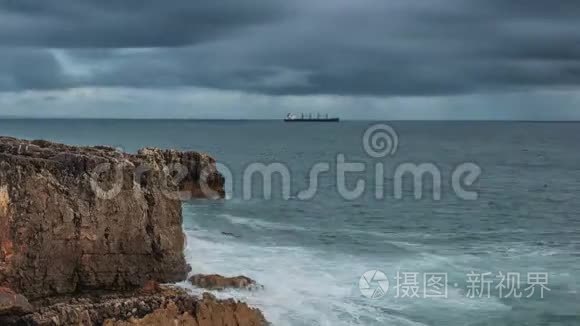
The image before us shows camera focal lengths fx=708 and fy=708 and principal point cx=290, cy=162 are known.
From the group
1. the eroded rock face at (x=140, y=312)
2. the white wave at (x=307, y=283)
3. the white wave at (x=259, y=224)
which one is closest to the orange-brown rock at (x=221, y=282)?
the white wave at (x=307, y=283)

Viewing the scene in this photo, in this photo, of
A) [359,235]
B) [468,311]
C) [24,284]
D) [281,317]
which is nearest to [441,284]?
[468,311]

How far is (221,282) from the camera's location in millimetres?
28125

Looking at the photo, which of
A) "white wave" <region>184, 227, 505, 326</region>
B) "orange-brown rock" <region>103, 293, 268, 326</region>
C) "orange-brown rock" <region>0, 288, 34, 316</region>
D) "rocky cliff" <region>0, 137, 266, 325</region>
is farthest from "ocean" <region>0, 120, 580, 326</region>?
"orange-brown rock" <region>0, 288, 34, 316</region>

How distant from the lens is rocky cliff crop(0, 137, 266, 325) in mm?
23547

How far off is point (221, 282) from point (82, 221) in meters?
6.25

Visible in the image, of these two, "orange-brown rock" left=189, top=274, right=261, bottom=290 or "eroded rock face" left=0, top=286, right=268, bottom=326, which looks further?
"orange-brown rock" left=189, top=274, right=261, bottom=290

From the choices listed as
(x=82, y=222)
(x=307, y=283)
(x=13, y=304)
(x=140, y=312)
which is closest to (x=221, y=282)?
(x=307, y=283)

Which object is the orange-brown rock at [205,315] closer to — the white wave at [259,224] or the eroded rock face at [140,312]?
the eroded rock face at [140,312]

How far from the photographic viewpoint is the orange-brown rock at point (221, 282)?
2770 cm

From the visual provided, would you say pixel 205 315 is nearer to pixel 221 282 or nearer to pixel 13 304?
pixel 221 282

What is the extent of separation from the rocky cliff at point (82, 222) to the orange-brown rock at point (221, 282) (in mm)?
697

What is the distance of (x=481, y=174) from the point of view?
88.0 m

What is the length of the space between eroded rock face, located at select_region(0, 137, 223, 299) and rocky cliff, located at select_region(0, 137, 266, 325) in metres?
0.03

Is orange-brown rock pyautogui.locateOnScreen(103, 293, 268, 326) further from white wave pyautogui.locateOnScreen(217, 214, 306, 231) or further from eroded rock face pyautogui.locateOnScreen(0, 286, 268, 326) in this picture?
white wave pyautogui.locateOnScreen(217, 214, 306, 231)
